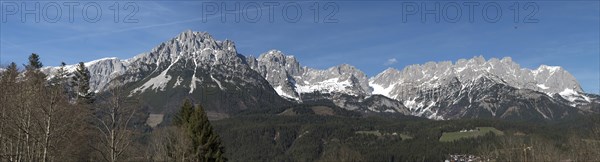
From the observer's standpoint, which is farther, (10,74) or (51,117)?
(10,74)

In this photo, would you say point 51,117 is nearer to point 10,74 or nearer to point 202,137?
point 10,74

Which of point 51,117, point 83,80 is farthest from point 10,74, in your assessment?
point 83,80

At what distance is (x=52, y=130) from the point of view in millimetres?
36406

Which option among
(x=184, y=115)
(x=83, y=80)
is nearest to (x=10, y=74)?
(x=83, y=80)

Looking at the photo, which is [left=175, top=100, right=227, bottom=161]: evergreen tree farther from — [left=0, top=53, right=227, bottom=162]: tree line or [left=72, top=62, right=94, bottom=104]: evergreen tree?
[left=0, top=53, right=227, bottom=162]: tree line

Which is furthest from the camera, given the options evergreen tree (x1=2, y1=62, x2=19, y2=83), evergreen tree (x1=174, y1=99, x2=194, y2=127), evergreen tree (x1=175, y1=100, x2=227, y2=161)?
evergreen tree (x1=174, y1=99, x2=194, y2=127)

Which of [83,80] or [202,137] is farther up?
[83,80]

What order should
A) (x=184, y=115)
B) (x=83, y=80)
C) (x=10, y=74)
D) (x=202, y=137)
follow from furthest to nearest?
(x=83, y=80) < (x=184, y=115) < (x=202, y=137) < (x=10, y=74)

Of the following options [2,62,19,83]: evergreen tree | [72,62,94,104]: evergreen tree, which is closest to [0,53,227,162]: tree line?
[2,62,19,83]: evergreen tree

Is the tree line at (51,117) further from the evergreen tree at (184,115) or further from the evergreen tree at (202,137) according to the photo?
the evergreen tree at (184,115)

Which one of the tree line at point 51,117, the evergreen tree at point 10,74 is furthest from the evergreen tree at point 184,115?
the evergreen tree at point 10,74

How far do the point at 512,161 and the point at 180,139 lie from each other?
76.6 metres

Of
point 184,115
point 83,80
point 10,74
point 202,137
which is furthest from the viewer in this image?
point 83,80

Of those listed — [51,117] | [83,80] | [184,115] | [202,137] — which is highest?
[83,80]
